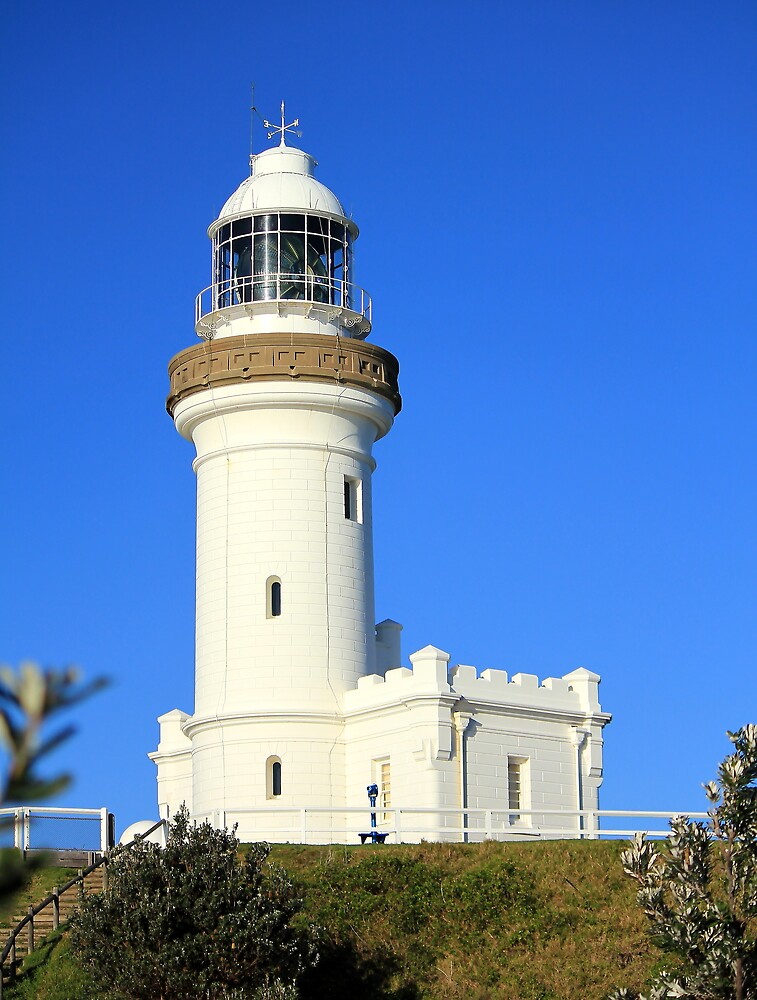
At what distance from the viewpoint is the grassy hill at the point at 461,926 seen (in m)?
23.6

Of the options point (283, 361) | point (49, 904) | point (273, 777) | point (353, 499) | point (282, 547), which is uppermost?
point (283, 361)

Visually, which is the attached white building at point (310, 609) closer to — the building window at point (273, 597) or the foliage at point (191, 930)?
the building window at point (273, 597)

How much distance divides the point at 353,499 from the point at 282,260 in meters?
5.68

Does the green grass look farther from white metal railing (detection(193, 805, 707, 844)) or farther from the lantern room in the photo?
the lantern room

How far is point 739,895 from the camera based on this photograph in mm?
17500

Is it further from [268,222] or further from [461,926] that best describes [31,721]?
[268,222]

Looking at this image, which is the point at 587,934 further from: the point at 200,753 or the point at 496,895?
the point at 200,753

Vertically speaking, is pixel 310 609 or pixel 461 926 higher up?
pixel 310 609

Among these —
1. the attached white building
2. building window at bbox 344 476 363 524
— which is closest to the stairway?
the attached white building

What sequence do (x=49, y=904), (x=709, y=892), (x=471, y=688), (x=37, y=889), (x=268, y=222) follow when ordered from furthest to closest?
(x=268, y=222) → (x=471, y=688) → (x=37, y=889) → (x=49, y=904) → (x=709, y=892)

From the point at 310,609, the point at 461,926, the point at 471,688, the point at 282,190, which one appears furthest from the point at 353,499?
the point at 461,926

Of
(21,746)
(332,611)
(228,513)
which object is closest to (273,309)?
(228,513)

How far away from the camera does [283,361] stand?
34.6 m

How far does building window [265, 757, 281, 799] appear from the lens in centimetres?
3281
